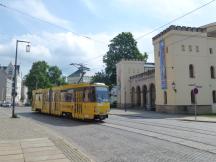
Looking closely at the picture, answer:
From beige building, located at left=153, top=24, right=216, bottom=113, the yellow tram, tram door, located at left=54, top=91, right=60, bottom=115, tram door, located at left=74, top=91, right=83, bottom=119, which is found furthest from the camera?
beige building, located at left=153, top=24, right=216, bottom=113

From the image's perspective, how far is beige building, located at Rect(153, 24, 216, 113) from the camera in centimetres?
4047

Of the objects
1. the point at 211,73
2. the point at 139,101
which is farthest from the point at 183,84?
the point at 139,101

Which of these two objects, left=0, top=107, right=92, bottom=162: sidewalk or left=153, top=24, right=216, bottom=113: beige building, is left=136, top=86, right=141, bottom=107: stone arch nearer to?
left=153, top=24, right=216, bottom=113: beige building

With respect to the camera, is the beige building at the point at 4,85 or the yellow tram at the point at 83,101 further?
the beige building at the point at 4,85

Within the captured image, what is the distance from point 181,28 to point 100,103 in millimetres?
24061

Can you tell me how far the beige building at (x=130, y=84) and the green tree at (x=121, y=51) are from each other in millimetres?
3128

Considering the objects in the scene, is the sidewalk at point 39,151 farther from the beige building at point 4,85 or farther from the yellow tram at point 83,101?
the beige building at point 4,85

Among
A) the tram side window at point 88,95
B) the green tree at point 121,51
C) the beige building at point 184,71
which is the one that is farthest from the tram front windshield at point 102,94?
the green tree at point 121,51

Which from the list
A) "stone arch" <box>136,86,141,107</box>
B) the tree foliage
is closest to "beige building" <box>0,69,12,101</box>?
the tree foliage

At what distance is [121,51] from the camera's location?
67.1 metres

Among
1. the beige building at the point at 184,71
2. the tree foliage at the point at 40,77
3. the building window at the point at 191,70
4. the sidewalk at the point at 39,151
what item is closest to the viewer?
the sidewalk at the point at 39,151

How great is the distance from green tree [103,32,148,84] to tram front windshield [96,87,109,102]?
43.6 metres

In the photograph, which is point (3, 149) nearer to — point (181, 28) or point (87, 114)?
point (87, 114)

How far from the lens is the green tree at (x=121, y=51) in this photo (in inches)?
2618
